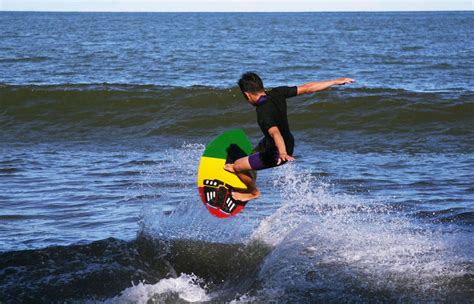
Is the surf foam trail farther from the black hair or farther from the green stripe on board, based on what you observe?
the black hair

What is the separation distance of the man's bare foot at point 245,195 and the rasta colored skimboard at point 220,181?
0.15 feet

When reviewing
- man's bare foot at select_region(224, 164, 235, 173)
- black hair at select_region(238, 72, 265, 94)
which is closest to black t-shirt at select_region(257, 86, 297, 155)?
black hair at select_region(238, 72, 265, 94)

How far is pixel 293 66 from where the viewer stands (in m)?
32.7

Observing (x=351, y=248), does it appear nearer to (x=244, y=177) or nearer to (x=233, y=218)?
(x=244, y=177)

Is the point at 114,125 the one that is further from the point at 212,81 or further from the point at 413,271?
the point at 413,271

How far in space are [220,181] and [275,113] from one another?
1.51 m

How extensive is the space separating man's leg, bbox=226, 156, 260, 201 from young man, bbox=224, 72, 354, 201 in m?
0.12

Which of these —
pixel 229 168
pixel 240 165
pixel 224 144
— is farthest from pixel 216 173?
pixel 240 165

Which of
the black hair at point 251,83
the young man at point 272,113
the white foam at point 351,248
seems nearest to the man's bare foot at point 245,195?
the white foam at point 351,248

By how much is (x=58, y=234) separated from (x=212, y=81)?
18433 millimetres

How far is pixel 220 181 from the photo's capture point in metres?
8.23

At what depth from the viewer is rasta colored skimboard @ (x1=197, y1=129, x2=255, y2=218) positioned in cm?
820

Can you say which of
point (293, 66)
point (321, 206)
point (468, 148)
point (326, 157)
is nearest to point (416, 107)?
point (468, 148)

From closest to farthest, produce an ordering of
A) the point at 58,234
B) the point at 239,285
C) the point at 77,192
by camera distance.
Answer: the point at 239,285
the point at 58,234
the point at 77,192
